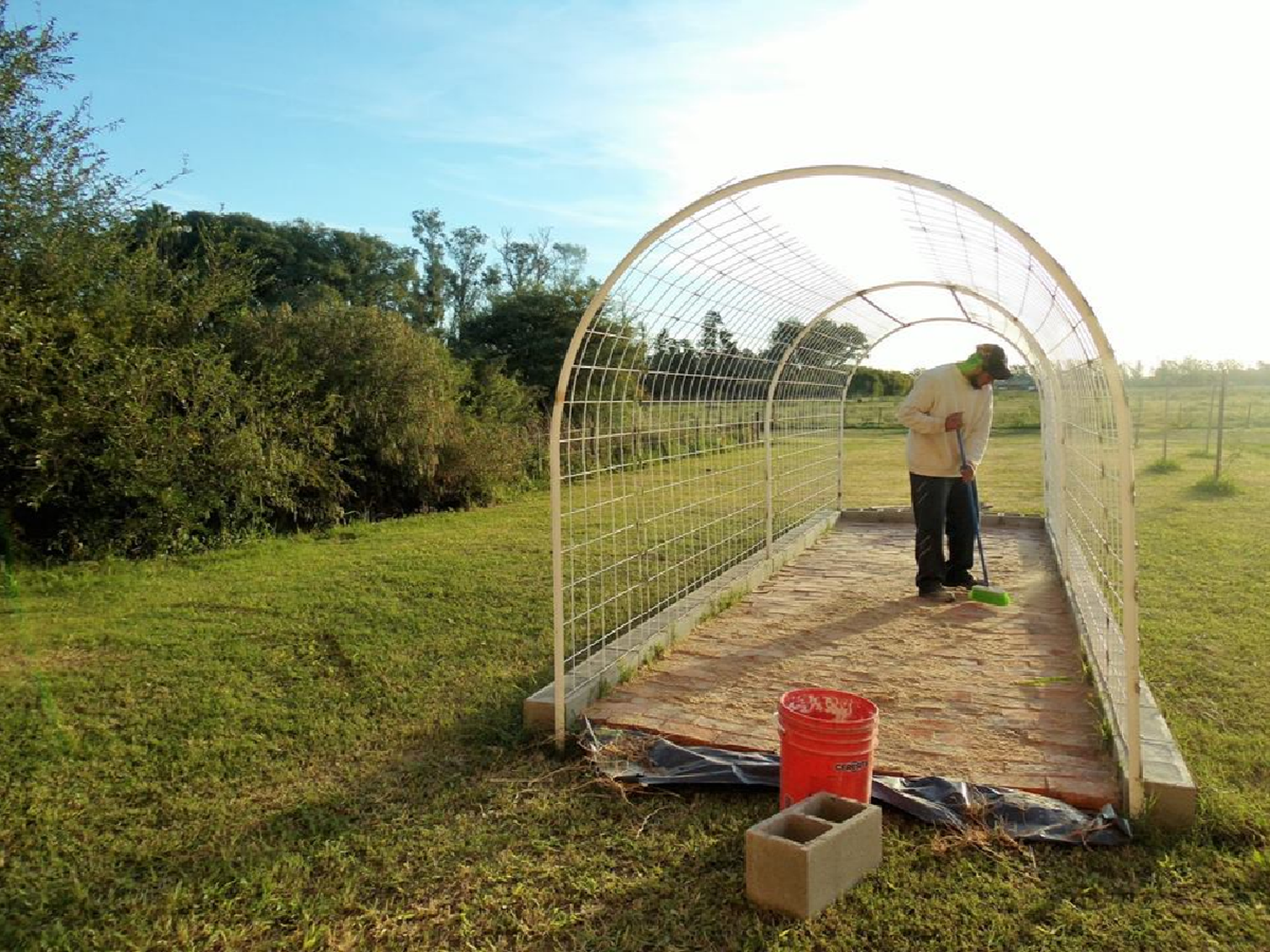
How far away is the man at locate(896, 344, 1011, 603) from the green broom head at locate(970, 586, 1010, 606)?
209 mm

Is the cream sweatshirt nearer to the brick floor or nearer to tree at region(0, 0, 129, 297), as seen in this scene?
the brick floor

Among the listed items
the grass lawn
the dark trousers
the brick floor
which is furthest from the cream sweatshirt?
the grass lawn

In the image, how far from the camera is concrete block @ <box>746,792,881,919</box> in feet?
8.65

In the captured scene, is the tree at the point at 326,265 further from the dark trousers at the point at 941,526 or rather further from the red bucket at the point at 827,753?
the red bucket at the point at 827,753

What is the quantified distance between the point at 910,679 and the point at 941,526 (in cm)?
191

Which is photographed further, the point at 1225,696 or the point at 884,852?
the point at 1225,696

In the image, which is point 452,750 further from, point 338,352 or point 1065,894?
point 338,352

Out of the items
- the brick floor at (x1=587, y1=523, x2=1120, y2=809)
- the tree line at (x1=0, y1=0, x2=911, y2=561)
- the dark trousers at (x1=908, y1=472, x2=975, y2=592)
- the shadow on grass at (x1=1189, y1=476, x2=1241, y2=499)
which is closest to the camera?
the brick floor at (x1=587, y1=523, x2=1120, y2=809)

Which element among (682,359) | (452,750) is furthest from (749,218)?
(452,750)

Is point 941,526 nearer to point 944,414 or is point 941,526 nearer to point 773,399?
point 944,414

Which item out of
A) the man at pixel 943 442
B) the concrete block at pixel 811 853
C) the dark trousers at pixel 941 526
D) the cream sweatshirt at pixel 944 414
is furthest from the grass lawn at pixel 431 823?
the cream sweatshirt at pixel 944 414

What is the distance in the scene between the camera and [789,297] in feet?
22.9

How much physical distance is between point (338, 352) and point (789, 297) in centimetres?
680

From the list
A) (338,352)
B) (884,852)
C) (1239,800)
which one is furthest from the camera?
(338,352)
